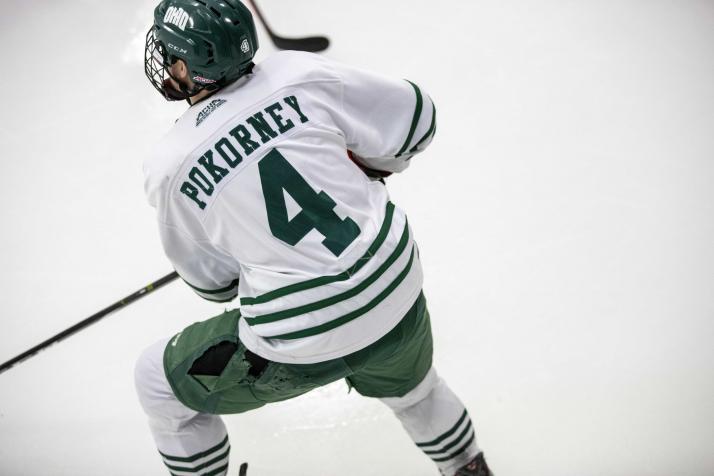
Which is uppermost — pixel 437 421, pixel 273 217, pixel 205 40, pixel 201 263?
pixel 205 40

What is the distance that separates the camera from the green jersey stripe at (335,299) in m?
1.15

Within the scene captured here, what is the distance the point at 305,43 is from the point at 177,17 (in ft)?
5.90

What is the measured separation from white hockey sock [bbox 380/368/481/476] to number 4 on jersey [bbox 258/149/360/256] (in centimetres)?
49

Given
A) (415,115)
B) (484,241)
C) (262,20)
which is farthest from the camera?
(262,20)

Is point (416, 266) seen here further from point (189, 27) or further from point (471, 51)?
point (471, 51)

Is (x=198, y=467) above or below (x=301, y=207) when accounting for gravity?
→ below

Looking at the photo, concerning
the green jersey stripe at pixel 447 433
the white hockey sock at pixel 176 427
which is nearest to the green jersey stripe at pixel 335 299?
the white hockey sock at pixel 176 427

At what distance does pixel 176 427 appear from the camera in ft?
4.55

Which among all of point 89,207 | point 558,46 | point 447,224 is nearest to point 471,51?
point 558,46

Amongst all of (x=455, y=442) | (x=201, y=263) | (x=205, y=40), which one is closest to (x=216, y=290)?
(x=201, y=263)

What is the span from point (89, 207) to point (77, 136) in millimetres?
420

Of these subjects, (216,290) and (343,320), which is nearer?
(343,320)

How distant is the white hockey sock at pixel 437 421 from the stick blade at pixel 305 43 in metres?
1.79

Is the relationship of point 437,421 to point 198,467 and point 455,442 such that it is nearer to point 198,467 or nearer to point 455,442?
point 455,442
